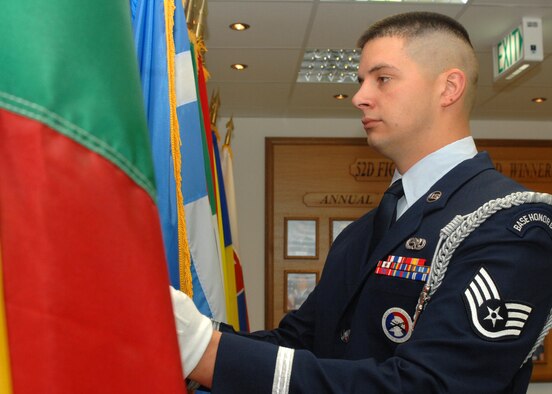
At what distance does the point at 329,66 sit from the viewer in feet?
14.4

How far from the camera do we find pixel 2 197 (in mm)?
507

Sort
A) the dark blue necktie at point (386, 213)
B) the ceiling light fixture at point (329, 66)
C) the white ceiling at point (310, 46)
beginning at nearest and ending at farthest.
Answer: the dark blue necktie at point (386, 213) < the white ceiling at point (310, 46) < the ceiling light fixture at point (329, 66)

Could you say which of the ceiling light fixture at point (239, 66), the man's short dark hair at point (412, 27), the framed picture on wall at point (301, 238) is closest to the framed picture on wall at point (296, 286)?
the framed picture on wall at point (301, 238)

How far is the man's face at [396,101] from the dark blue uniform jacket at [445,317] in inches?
5.7

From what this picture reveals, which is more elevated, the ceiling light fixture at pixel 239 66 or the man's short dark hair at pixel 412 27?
the ceiling light fixture at pixel 239 66

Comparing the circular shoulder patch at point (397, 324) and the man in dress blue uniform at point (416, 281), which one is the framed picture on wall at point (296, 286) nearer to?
the man in dress blue uniform at point (416, 281)

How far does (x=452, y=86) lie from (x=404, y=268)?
478 mm

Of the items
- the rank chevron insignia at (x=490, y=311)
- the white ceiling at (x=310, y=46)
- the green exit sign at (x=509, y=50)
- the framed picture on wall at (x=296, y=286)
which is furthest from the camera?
the framed picture on wall at (x=296, y=286)

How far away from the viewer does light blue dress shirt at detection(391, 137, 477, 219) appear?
1391mm

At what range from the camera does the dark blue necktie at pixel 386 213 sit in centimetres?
139

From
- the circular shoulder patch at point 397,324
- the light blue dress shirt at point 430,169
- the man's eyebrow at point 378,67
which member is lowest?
the circular shoulder patch at point 397,324

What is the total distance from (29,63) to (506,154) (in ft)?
18.0

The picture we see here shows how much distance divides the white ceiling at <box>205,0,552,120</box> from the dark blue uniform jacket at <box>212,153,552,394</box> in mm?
2260

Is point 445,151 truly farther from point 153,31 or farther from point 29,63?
point 29,63
